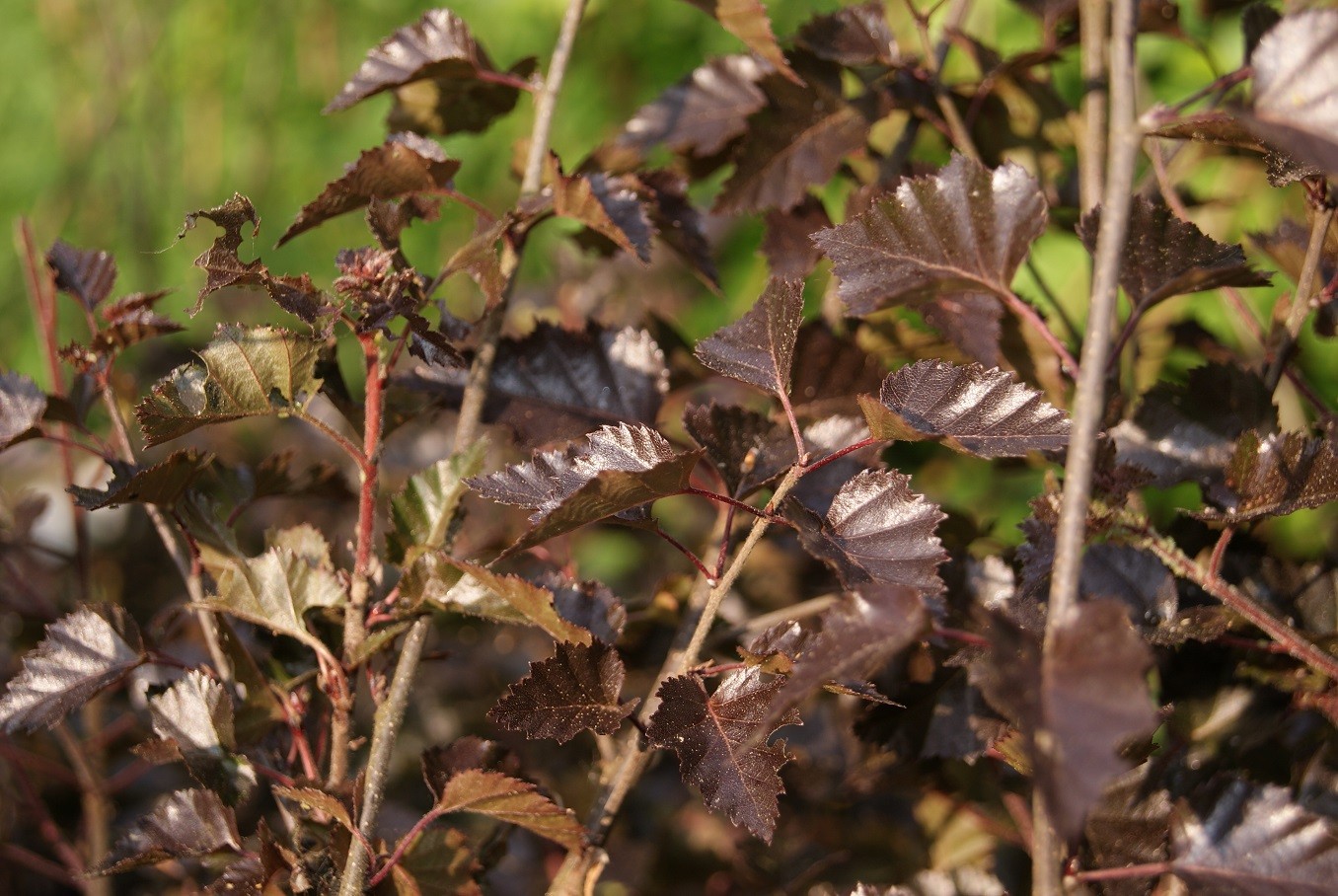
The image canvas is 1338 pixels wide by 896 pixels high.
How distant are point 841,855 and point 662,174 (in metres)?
0.61

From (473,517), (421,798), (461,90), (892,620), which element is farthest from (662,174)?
(473,517)

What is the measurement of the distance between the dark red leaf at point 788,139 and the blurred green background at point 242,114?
1.27m

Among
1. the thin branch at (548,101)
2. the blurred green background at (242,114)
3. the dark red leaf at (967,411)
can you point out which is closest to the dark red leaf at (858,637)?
the dark red leaf at (967,411)

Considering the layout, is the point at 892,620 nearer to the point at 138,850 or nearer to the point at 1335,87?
the point at 1335,87

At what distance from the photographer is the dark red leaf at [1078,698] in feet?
1.38

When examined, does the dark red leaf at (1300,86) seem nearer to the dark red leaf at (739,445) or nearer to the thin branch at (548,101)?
the dark red leaf at (739,445)

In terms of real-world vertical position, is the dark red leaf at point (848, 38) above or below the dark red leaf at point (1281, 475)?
above

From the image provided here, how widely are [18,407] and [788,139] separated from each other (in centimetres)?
62

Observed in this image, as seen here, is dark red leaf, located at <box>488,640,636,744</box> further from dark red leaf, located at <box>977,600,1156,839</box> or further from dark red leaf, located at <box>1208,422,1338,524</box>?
dark red leaf, located at <box>1208,422,1338,524</box>

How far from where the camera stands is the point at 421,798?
4.36 ft

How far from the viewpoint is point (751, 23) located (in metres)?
0.83

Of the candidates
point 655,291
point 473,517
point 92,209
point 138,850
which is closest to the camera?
point 138,850

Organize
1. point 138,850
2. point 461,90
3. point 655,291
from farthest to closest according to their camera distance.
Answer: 1. point 655,291
2. point 461,90
3. point 138,850

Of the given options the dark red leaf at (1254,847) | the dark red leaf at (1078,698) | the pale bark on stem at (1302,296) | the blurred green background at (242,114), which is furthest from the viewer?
the blurred green background at (242,114)
